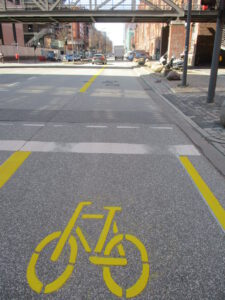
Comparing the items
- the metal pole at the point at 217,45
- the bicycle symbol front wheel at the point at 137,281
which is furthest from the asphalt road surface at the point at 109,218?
the metal pole at the point at 217,45

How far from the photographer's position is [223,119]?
6707mm

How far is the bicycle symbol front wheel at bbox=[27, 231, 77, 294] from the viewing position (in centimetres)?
216

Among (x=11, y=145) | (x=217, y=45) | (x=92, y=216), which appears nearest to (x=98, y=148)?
(x=11, y=145)

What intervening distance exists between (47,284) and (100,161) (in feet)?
8.82

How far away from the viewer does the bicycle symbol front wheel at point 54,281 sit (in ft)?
7.08

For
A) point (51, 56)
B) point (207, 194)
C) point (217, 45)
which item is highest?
point (217, 45)

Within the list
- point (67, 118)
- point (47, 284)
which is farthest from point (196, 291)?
point (67, 118)

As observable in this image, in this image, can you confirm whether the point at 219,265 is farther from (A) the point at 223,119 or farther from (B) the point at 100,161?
(A) the point at 223,119

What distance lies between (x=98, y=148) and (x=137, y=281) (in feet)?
11.0

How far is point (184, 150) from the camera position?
17.5 ft

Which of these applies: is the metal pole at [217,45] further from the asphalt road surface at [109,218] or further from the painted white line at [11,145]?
the painted white line at [11,145]

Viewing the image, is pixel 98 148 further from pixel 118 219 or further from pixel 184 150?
pixel 118 219

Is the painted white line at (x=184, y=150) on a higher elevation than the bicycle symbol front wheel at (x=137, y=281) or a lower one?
lower

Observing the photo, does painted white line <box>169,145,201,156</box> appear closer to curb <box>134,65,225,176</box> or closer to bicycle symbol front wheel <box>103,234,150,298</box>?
curb <box>134,65,225,176</box>
